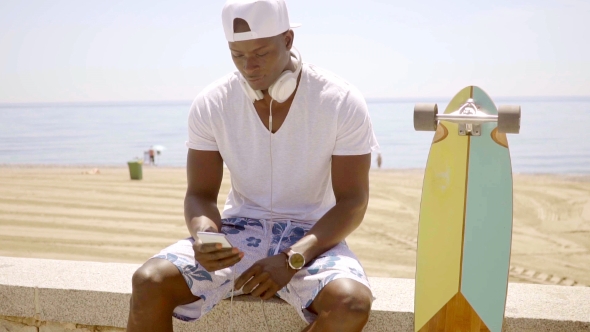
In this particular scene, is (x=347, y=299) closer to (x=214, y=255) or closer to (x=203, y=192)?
(x=214, y=255)

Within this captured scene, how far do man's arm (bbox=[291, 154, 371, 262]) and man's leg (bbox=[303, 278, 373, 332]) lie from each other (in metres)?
0.21

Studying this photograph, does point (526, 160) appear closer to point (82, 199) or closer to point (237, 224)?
point (82, 199)

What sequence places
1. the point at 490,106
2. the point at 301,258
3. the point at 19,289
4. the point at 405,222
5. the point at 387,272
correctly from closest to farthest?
the point at 301,258 → the point at 490,106 → the point at 19,289 → the point at 387,272 → the point at 405,222

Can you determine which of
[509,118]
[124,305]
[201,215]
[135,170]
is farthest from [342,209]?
[135,170]

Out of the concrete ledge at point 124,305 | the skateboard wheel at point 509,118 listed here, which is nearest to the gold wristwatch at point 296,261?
the concrete ledge at point 124,305

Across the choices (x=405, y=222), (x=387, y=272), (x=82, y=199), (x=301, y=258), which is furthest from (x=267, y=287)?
(x=82, y=199)

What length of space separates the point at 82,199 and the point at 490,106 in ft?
30.3

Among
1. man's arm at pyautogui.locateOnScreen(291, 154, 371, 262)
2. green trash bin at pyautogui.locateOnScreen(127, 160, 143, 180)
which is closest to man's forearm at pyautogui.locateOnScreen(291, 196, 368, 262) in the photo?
man's arm at pyautogui.locateOnScreen(291, 154, 371, 262)

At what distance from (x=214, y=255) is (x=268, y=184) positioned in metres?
0.50

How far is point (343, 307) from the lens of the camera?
2166mm

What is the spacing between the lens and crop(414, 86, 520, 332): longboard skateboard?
2.48 meters

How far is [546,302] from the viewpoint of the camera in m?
2.73

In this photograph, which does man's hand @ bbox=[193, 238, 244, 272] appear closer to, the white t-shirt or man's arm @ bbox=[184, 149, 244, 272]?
man's arm @ bbox=[184, 149, 244, 272]

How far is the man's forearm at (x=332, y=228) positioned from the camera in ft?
7.97
